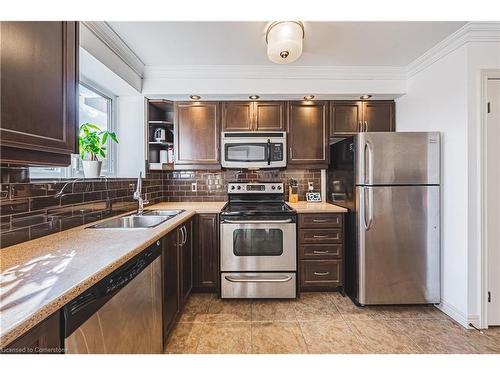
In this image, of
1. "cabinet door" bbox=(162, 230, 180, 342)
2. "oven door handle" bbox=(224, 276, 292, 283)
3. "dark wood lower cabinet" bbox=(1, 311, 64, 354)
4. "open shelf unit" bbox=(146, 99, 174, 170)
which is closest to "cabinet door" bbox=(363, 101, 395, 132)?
"oven door handle" bbox=(224, 276, 292, 283)

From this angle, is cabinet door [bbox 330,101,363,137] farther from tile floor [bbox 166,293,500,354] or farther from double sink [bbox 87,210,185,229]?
double sink [bbox 87,210,185,229]

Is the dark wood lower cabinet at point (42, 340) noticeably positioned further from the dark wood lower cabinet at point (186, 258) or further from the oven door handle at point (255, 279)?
the oven door handle at point (255, 279)

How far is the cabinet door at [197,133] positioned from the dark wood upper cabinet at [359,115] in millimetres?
1406

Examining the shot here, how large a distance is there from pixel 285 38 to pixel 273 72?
864mm

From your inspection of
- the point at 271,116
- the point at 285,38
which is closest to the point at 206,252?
the point at 271,116

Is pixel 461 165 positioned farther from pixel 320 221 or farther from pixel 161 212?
pixel 161 212

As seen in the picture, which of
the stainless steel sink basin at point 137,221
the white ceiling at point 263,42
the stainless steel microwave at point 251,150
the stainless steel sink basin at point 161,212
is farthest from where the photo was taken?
the stainless steel microwave at point 251,150

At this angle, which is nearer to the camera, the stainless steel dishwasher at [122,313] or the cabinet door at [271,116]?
the stainless steel dishwasher at [122,313]

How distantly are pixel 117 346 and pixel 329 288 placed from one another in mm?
2100

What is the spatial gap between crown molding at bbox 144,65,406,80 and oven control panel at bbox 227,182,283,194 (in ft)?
4.04

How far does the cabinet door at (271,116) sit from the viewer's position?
2.85 metres

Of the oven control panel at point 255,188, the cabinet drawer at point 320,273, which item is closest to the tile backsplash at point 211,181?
the oven control panel at point 255,188
